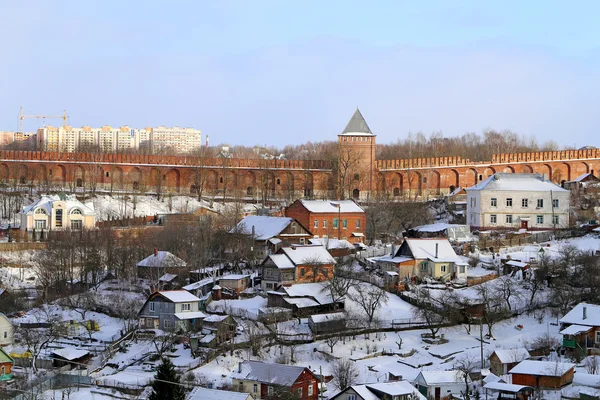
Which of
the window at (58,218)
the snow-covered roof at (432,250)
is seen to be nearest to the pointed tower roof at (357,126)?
the window at (58,218)

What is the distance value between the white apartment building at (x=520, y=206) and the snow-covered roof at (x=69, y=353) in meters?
16.5

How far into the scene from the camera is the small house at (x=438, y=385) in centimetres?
2014

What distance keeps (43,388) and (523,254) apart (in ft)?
50.9

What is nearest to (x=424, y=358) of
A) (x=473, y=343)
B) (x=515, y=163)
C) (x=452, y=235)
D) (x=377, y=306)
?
(x=473, y=343)

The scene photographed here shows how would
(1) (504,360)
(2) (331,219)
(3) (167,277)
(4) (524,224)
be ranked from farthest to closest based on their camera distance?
(2) (331,219) → (4) (524,224) → (3) (167,277) → (1) (504,360)

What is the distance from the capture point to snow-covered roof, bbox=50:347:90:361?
22923 millimetres

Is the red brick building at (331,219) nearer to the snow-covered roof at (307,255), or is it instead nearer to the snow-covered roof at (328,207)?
the snow-covered roof at (328,207)

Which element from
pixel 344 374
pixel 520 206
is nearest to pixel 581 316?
pixel 344 374

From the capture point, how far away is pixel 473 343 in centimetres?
2392

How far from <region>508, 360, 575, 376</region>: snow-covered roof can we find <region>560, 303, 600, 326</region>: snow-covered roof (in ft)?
8.96

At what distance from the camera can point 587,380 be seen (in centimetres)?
1995

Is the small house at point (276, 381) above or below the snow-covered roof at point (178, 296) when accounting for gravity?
below

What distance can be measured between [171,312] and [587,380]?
1043cm

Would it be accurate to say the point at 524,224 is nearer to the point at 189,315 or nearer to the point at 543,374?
the point at 189,315
